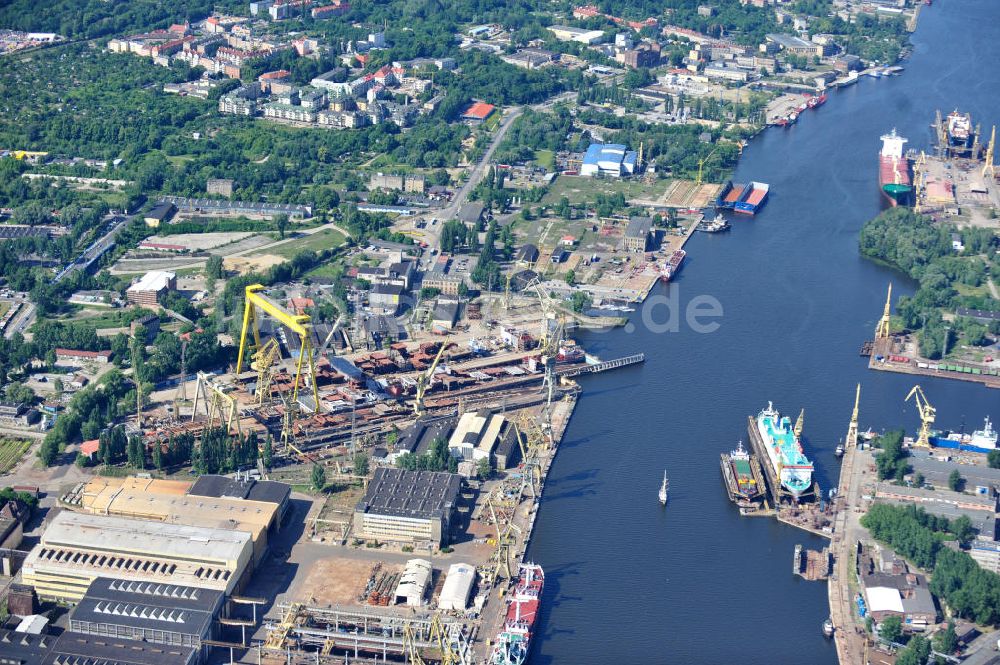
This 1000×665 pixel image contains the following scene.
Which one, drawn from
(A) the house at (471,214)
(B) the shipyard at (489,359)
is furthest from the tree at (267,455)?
(A) the house at (471,214)

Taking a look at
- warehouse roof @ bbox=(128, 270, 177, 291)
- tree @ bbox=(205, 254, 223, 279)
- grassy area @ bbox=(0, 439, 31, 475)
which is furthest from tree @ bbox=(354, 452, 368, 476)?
tree @ bbox=(205, 254, 223, 279)

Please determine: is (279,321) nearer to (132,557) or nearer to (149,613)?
(132,557)

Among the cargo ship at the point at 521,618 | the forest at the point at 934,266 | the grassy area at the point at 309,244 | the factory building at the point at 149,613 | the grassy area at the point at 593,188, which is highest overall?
the factory building at the point at 149,613

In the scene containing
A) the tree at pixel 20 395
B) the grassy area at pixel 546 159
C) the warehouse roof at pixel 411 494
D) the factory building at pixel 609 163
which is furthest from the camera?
the grassy area at pixel 546 159

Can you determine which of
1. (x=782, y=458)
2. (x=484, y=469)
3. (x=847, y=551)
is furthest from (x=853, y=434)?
(x=484, y=469)

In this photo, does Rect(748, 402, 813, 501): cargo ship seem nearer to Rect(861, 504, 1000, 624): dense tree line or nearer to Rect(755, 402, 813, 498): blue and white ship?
Rect(755, 402, 813, 498): blue and white ship

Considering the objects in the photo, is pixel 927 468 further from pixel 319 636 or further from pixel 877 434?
pixel 319 636

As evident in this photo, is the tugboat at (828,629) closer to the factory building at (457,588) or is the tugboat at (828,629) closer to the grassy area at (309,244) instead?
the factory building at (457,588)
